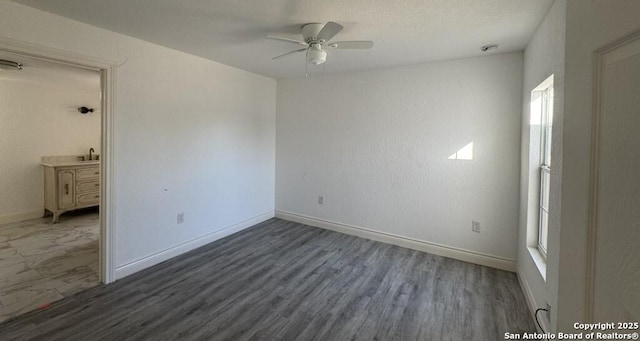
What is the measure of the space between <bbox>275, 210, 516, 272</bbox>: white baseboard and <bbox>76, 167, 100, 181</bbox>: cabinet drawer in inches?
132

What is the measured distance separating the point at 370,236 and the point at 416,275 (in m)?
1.10

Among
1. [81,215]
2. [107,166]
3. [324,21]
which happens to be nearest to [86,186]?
[81,215]

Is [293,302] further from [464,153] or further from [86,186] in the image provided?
[86,186]

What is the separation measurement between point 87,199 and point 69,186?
1.15ft

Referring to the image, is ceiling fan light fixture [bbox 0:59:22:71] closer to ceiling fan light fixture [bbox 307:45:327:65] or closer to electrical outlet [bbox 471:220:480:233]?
ceiling fan light fixture [bbox 307:45:327:65]

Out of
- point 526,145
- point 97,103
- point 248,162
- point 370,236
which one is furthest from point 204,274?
point 97,103

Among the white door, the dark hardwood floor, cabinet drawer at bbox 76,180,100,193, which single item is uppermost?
the white door

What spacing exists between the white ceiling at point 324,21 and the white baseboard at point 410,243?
7.51 ft

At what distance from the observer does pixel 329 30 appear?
219 centimetres

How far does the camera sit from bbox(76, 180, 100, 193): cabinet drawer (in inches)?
190

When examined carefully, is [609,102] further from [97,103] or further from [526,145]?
[97,103]

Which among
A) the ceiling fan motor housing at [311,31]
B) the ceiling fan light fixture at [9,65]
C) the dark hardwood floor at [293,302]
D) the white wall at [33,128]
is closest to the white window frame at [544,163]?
the dark hardwood floor at [293,302]

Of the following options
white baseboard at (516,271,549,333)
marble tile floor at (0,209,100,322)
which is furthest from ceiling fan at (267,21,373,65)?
marble tile floor at (0,209,100,322)

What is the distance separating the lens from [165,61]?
3098 mm
